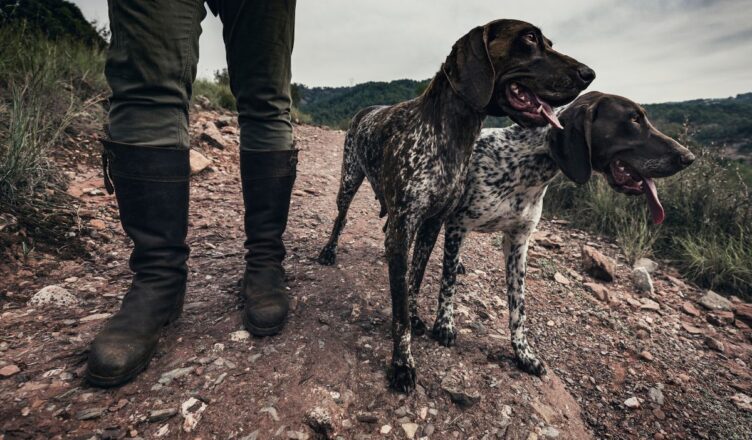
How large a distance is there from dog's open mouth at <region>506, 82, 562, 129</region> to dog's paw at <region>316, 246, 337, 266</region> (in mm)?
1694

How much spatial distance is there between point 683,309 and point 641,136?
210 centimetres

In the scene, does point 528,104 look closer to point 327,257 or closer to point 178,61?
point 178,61

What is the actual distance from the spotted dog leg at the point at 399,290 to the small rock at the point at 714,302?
316 centimetres

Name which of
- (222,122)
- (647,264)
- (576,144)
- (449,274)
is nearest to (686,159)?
(576,144)

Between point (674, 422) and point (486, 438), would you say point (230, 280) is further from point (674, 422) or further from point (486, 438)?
point (674, 422)

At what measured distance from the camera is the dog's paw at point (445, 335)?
80.2 inches

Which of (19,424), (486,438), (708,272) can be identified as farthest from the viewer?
(708,272)

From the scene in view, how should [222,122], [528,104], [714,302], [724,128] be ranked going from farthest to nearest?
1. [724,128]
2. [222,122]
3. [714,302]
4. [528,104]

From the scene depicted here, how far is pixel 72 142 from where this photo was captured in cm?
367

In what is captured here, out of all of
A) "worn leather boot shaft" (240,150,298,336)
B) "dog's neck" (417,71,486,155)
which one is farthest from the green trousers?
"dog's neck" (417,71,486,155)

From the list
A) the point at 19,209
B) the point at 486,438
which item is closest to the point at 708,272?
the point at 486,438

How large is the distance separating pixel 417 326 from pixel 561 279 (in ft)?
5.66

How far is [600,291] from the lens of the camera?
10.0ft

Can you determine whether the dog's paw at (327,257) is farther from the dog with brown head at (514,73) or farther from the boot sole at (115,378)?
the dog with brown head at (514,73)
